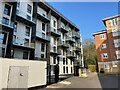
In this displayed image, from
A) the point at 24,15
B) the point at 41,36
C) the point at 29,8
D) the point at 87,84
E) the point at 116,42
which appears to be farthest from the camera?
the point at 116,42

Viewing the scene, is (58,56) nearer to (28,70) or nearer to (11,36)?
(11,36)

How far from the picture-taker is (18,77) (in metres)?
8.17

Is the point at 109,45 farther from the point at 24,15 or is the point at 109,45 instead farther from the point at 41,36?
the point at 24,15

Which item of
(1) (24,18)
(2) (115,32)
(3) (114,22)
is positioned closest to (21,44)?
(1) (24,18)

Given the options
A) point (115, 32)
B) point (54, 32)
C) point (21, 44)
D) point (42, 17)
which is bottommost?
point (21, 44)

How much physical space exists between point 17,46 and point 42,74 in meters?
8.50

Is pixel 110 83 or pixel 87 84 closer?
pixel 87 84

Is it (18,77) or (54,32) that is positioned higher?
(54,32)

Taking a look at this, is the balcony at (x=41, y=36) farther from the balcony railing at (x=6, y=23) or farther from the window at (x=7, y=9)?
the window at (x=7, y=9)

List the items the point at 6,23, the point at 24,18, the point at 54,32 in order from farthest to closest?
1. the point at 54,32
2. the point at 24,18
3. the point at 6,23

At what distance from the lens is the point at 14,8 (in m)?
17.5

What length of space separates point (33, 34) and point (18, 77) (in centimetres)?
1336

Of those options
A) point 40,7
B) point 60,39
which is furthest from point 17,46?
point 60,39

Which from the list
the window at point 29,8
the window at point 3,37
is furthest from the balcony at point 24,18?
the window at point 3,37
